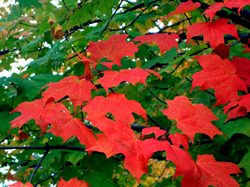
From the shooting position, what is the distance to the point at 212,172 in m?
1.07

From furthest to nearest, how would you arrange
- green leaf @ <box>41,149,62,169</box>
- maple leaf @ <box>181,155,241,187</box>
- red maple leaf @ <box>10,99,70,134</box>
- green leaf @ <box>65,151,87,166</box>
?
green leaf @ <box>41,149,62,169</box> → green leaf @ <box>65,151,87,166</box> → red maple leaf @ <box>10,99,70,134</box> → maple leaf @ <box>181,155,241,187</box>

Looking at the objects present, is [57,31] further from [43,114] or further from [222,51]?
[222,51]

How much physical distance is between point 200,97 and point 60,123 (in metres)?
1.27

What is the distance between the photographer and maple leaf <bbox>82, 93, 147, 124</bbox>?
1081 millimetres

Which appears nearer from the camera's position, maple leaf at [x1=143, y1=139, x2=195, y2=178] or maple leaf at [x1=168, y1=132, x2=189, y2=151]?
maple leaf at [x1=143, y1=139, x2=195, y2=178]

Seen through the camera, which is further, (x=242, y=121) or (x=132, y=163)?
(x=242, y=121)

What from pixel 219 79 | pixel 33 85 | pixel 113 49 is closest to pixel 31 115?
pixel 33 85

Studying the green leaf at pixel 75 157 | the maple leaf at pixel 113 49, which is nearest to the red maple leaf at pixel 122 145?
the maple leaf at pixel 113 49

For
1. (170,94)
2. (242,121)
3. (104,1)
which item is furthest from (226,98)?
(104,1)

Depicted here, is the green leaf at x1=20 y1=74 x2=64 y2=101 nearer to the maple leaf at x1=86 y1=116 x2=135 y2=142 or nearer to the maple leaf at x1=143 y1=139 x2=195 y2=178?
the maple leaf at x1=86 y1=116 x2=135 y2=142

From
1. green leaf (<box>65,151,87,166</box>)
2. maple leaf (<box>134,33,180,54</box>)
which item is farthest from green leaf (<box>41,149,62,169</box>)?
maple leaf (<box>134,33,180,54</box>)

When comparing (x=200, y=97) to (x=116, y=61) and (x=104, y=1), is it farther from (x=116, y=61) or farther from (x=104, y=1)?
(x=104, y=1)

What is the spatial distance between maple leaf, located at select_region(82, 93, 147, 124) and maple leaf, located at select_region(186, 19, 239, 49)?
0.72 meters

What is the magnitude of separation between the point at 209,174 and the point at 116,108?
0.64 meters
